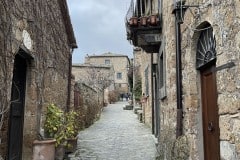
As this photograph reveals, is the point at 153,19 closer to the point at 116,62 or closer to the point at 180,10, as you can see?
the point at 180,10

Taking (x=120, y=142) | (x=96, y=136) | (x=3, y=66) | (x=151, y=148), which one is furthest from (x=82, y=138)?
(x=3, y=66)

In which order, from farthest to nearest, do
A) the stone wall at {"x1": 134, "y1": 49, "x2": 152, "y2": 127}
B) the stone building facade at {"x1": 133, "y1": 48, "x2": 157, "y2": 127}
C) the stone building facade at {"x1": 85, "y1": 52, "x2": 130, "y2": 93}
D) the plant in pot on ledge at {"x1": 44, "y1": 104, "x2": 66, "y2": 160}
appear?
the stone building facade at {"x1": 85, "y1": 52, "x2": 130, "y2": 93}
the stone wall at {"x1": 134, "y1": 49, "x2": 152, "y2": 127}
the stone building facade at {"x1": 133, "y1": 48, "x2": 157, "y2": 127}
the plant in pot on ledge at {"x1": 44, "y1": 104, "x2": 66, "y2": 160}

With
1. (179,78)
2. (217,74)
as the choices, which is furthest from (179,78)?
(217,74)

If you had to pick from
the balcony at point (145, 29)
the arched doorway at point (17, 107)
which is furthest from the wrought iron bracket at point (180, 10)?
the arched doorway at point (17, 107)

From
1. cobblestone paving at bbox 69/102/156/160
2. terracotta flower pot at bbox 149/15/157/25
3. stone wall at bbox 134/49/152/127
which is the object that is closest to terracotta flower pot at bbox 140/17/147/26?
terracotta flower pot at bbox 149/15/157/25

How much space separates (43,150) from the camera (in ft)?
19.6

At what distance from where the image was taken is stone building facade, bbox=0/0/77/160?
470cm

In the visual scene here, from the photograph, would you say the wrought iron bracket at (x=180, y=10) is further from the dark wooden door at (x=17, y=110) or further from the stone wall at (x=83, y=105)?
the stone wall at (x=83, y=105)

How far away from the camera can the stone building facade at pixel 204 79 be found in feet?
10.1

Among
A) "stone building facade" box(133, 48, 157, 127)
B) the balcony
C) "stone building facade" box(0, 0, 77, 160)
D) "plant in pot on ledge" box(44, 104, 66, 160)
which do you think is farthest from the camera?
"stone building facade" box(133, 48, 157, 127)

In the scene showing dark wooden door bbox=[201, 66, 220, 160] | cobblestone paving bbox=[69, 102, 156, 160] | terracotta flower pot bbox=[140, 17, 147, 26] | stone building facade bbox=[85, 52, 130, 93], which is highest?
stone building facade bbox=[85, 52, 130, 93]

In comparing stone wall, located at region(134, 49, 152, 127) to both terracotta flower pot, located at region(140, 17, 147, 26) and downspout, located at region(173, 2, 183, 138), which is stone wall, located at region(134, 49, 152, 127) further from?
downspout, located at region(173, 2, 183, 138)

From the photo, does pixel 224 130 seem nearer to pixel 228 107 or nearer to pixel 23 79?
pixel 228 107

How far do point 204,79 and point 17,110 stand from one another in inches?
147
